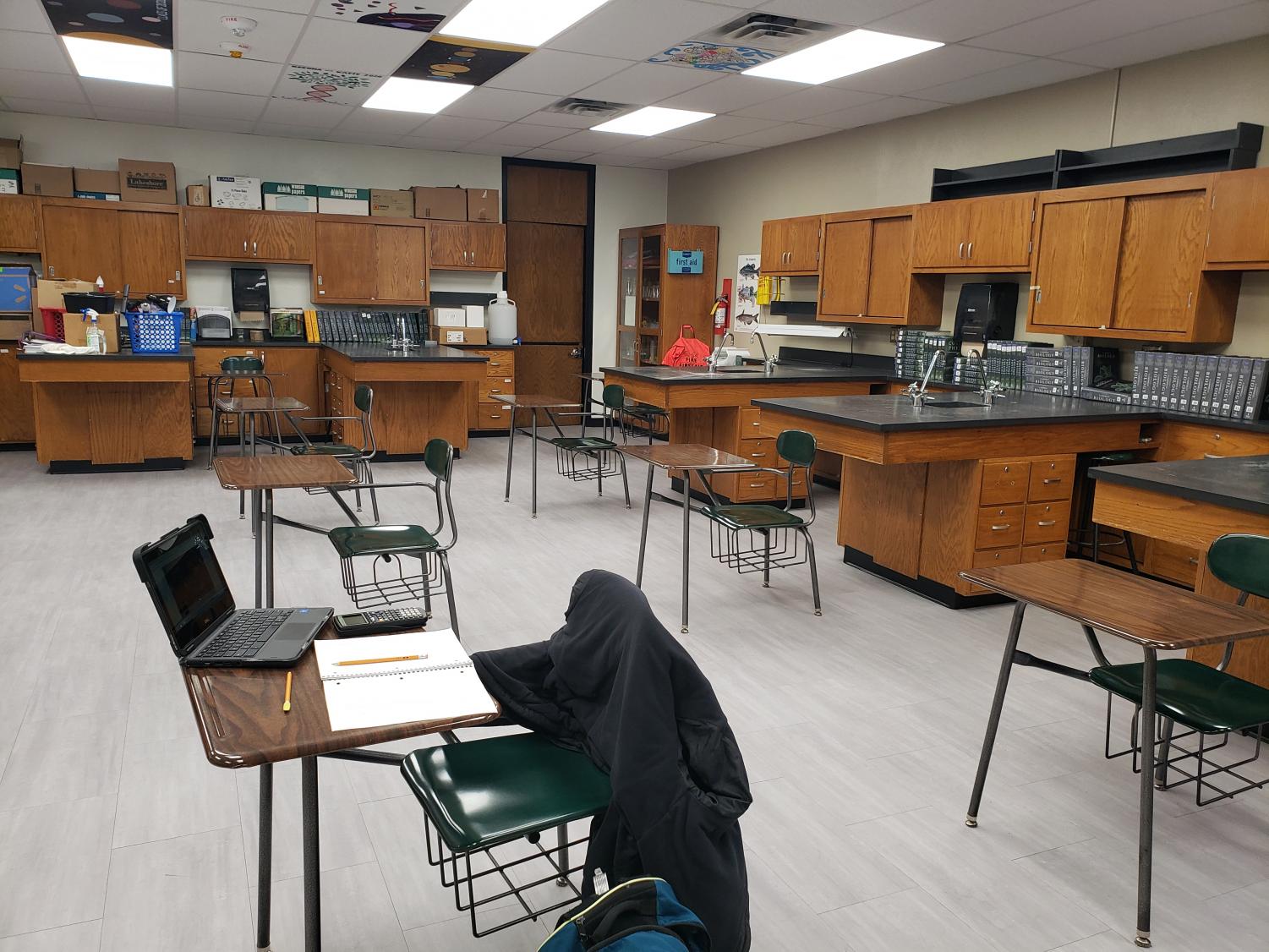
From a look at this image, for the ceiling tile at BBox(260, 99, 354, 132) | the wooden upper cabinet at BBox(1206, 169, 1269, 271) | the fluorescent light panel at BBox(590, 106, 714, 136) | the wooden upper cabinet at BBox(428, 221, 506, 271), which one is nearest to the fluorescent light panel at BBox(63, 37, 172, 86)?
the ceiling tile at BBox(260, 99, 354, 132)

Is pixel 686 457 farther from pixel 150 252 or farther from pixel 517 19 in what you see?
pixel 150 252

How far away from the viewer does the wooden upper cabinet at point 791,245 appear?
293 inches

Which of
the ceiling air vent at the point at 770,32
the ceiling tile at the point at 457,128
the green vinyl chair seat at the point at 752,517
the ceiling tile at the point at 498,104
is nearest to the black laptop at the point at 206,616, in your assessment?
the green vinyl chair seat at the point at 752,517

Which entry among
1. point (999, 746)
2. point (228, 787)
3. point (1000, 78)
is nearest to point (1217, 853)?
point (999, 746)

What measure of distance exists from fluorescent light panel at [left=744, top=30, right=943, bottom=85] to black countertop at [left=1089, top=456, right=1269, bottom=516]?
279 centimetres

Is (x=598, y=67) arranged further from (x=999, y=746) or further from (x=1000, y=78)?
(x=999, y=746)

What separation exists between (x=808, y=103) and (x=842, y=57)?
4.03 ft

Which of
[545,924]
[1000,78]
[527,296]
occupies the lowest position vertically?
[545,924]

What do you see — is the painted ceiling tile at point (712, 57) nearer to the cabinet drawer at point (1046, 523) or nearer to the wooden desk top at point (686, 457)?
the wooden desk top at point (686, 457)

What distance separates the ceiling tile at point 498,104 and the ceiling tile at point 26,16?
102 inches

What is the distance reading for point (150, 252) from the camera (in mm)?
8273

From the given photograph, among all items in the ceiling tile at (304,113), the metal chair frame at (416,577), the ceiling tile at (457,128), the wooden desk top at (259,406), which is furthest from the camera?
the ceiling tile at (457,128)

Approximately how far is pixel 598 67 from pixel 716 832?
5234 mm

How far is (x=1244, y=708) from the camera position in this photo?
2354 mm
